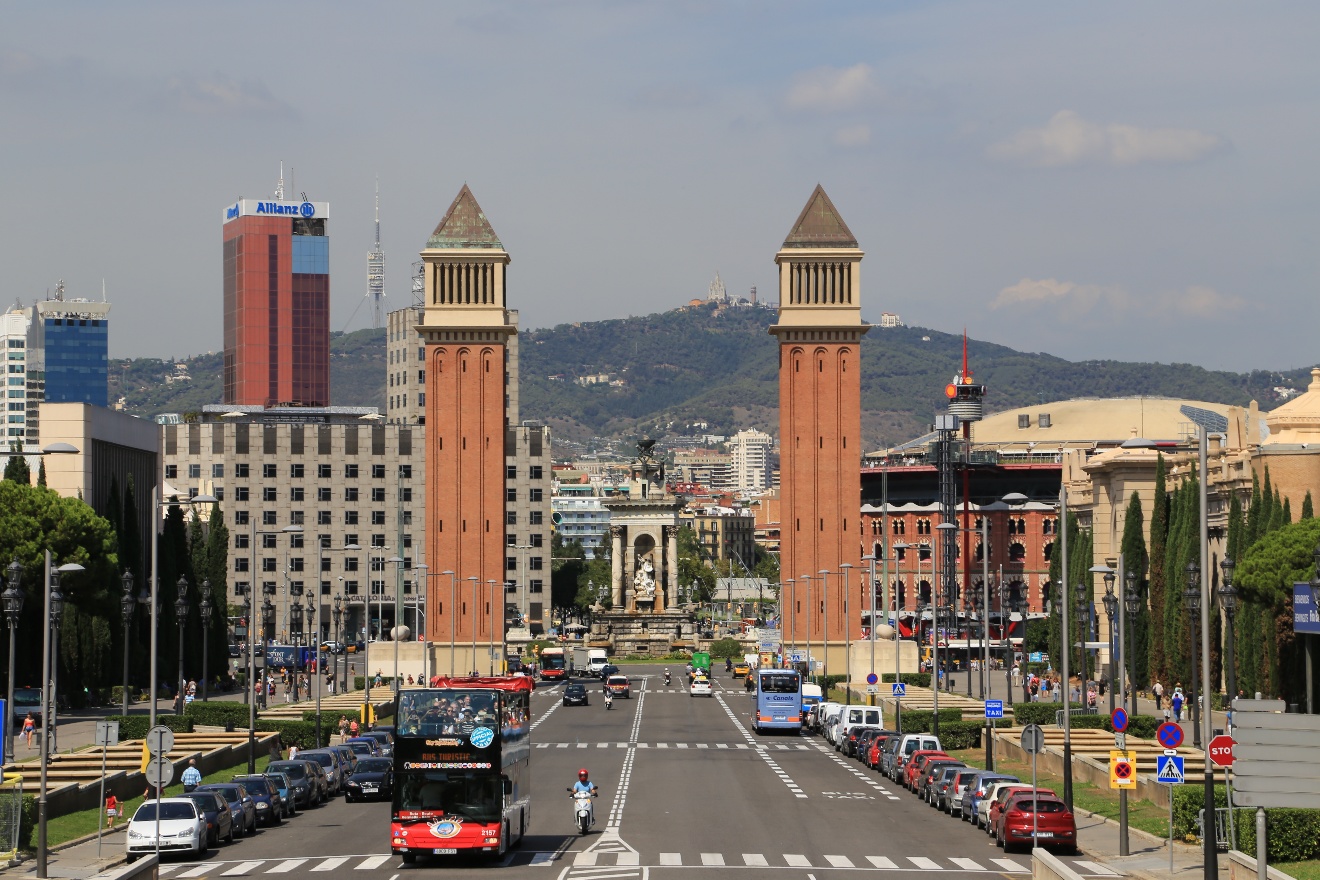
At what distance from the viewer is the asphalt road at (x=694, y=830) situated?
3575 cm

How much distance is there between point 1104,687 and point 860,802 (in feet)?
144

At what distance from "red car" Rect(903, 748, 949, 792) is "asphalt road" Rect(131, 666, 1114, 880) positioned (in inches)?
21.6

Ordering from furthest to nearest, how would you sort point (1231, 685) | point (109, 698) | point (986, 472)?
1. point (986, 472)
2. point (109, 698)
3. point (1231, 685)

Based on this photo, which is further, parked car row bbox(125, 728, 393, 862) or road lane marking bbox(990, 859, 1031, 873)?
parked car row bbox(125, 728, 393, 862)

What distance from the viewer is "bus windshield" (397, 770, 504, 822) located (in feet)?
118

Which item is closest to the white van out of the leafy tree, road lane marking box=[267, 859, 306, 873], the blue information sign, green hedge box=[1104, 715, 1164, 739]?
green hedge box=[1104, 715, 1164, 739]

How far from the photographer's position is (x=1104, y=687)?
3580 inches

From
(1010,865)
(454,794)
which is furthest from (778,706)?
(454,794)

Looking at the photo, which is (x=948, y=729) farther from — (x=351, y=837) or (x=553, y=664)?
(x=553, y=664)

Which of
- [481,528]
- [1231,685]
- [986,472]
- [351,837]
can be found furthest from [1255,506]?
[986,472]

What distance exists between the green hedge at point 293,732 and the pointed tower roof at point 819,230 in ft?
203

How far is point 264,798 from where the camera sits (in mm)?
44875

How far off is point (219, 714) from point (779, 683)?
22.7m

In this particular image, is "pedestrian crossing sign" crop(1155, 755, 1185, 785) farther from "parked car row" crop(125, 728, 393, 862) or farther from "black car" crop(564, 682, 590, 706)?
"black car" crop(564, 682, 590, 706)
